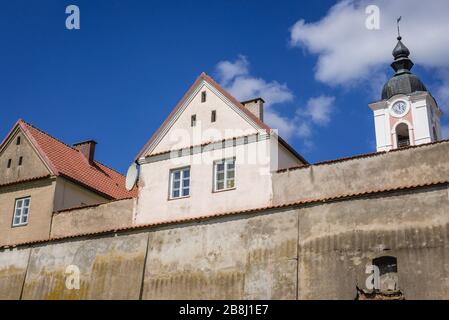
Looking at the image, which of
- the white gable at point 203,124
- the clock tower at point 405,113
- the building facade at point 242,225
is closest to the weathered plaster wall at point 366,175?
the building facade at point 242,225

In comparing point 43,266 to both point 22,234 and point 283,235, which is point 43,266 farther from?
point 283,235

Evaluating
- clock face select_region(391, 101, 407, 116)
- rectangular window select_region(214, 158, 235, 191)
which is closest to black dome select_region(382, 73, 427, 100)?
clock face select_region(391, 101, 407, 116)

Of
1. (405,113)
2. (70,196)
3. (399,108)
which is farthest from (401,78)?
(70,196)

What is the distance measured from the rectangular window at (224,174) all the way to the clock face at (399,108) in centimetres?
3089

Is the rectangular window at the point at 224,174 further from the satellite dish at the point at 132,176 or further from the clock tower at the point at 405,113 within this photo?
the clock tower at the point at 405,113

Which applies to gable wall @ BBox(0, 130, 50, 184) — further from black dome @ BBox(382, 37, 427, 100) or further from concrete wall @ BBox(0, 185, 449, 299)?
black dome @ BBox(382, 37, 427, 100)

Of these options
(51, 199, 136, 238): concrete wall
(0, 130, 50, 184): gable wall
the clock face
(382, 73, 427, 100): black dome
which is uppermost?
(382, 73, 427, 100): black dome

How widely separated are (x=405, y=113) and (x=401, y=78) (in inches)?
146

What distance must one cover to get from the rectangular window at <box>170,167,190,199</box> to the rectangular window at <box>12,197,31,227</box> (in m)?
7.71

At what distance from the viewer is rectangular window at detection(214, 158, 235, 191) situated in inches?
928

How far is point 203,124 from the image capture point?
2517 centimetres

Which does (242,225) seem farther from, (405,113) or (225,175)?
(405,113)

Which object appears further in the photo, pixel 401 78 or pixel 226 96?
pixel 401 78

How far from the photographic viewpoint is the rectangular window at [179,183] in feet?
80.5
